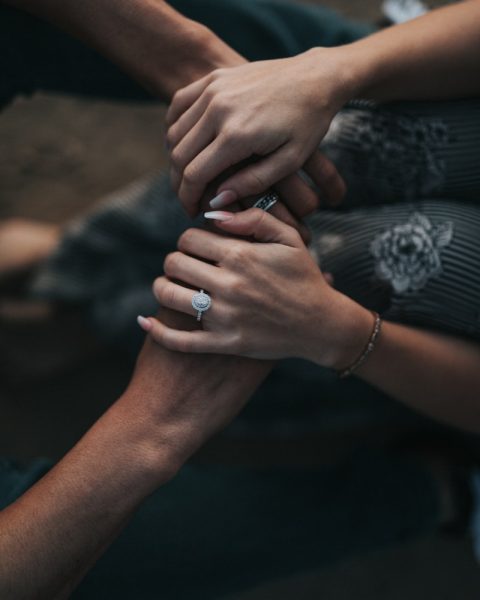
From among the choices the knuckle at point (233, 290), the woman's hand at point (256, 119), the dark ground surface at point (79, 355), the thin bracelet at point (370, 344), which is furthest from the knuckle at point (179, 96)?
the dark ground surface at point (79, 355)

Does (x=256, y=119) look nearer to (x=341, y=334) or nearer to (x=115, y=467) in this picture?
(x=341, y=334)

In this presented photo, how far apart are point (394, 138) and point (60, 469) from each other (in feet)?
2.11

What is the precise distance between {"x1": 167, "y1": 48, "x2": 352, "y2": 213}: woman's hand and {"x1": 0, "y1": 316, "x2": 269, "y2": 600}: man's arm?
0.24 meters

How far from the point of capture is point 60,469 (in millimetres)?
761

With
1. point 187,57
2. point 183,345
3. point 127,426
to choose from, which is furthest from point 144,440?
point 187,57

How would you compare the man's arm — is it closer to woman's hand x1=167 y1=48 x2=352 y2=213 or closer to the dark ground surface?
woman's hand x1=167 y1=48 x2=352 y2=213

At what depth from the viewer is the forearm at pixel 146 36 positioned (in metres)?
0.84

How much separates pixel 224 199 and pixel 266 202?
0.06m

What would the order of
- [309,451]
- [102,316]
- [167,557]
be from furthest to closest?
[309,451] < [102,316] < [167,557]

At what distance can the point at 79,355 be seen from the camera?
1.44m

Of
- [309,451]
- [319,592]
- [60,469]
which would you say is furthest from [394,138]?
[319,592]

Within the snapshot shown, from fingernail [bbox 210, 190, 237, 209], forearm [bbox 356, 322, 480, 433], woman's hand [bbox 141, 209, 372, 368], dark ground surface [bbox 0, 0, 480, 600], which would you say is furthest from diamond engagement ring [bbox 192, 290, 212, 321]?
dark ground surface [bbox 0, 0, 480, 600]

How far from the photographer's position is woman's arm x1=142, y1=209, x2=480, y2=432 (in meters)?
0.75

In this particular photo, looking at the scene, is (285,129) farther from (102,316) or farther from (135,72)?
(102,316)
